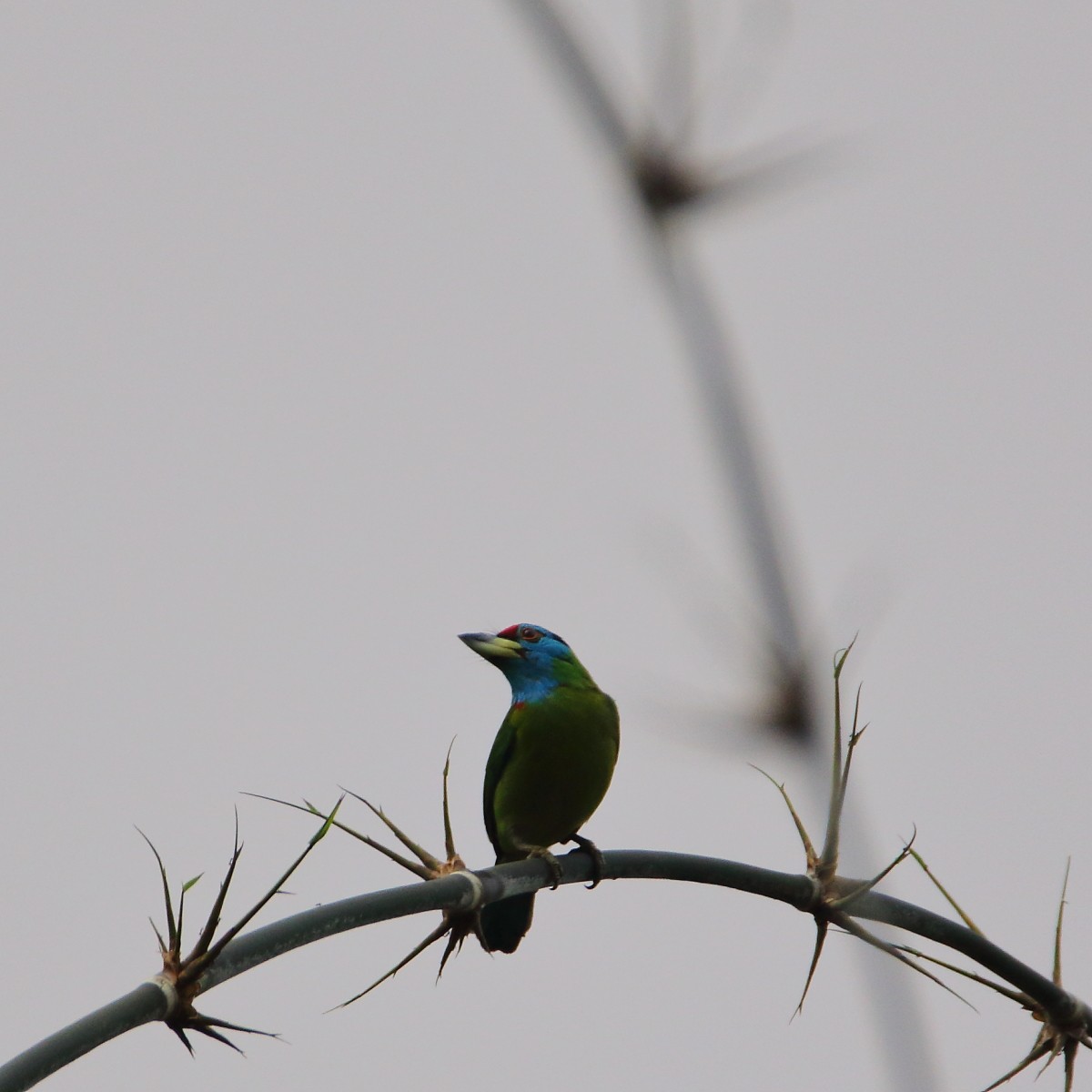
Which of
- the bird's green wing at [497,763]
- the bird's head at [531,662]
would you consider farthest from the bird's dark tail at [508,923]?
the bird's head at [531,662]

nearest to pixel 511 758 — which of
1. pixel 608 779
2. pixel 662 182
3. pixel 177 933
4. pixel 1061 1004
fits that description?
pixel 608 779

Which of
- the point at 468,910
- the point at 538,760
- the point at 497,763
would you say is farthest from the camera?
the point at 497,763

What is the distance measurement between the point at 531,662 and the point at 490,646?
0.85ft

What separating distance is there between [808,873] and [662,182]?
254cm

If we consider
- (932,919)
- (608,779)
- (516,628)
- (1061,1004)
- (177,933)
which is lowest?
(1061,1004)

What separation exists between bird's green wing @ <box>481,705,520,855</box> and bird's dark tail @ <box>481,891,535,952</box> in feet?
2.02

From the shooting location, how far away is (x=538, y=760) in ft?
23.5

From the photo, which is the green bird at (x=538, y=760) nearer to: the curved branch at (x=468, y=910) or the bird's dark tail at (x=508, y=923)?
the bird's dark tail at (x=508, y=923)

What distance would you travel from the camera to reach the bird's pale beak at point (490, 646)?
7477 millimetres

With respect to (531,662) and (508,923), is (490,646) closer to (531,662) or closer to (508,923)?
(531,662)

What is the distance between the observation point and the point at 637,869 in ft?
12.1

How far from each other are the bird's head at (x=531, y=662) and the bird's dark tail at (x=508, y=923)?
1096 millimetres

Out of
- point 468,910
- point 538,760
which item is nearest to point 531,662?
point 538,760

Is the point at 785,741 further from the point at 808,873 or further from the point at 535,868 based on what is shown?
the point at 535,868
